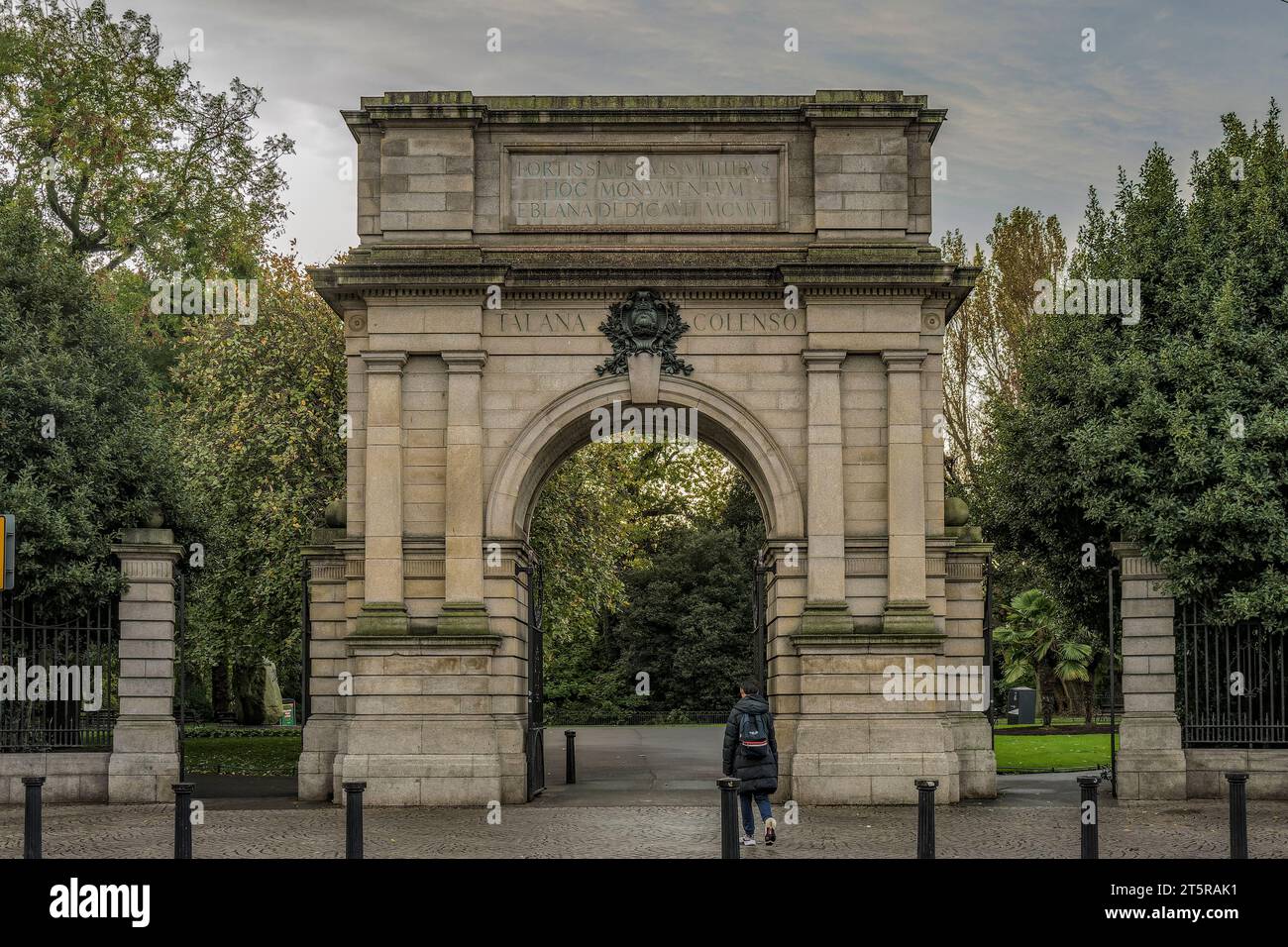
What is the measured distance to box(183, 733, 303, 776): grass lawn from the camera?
94.0ft

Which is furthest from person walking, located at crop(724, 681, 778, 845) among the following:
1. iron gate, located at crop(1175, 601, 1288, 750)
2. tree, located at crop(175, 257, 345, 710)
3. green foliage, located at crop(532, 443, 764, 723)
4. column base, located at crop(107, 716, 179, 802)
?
green foliage, located at crop(532, 443, 764, 723)

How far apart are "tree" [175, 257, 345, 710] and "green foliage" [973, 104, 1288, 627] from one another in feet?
41.7

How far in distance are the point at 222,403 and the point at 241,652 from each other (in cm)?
652

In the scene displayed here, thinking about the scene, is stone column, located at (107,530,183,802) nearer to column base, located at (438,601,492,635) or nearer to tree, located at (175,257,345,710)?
column base, located at (438,601,492,635)

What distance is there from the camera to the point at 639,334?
2080 centimetres

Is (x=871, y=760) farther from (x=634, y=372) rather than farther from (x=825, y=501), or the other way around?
(x=634, y=372)

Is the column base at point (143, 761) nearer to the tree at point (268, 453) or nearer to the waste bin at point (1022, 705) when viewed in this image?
the tree at point (268, 453)

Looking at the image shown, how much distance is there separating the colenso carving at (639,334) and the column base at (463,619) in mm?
3625

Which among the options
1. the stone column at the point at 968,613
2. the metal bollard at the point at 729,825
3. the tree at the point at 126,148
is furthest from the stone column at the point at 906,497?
the tree at the point at 126,148

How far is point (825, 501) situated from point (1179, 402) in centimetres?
488

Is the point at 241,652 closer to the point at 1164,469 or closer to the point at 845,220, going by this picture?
the point at 845,220

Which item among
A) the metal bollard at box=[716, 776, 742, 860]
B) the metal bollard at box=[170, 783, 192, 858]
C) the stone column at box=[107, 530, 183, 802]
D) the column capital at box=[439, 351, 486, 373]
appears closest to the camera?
the metal bollard at box=[716, 776, 742, 860]

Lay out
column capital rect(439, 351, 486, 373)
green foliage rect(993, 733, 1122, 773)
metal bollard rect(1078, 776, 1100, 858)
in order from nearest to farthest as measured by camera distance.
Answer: metal bollard rect(1078, 776, 1100, 858)
column capital rect(439, 351, 486, 373)
green foliage rect(993, 733, 1122, 773)

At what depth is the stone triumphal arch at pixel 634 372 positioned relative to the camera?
2023cm
